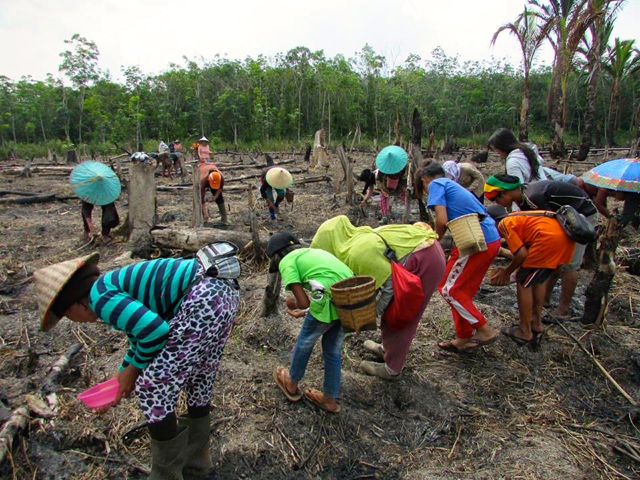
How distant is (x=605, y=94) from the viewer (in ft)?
95.2

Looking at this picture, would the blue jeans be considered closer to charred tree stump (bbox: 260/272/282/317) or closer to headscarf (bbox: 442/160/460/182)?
charred tree stump (bbox: 260/272/282/317)

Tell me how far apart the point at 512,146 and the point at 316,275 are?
2.97 metres

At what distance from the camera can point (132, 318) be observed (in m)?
1.76

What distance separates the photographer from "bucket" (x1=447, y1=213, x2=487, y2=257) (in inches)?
122

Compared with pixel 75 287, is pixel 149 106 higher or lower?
higher

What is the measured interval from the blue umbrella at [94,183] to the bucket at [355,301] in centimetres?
472

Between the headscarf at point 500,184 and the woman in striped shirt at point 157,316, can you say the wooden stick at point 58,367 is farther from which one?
the headscarf at point 500,184

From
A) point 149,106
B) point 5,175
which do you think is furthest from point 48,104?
point 5,175

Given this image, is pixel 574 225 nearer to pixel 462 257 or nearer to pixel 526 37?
pixel 462 257

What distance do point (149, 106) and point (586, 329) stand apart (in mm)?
34600

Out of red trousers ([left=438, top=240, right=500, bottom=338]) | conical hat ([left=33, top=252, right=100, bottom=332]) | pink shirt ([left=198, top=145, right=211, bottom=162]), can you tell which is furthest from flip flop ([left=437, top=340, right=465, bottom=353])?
pink shirt ([left=198, top=145, right=211, bottom=162])

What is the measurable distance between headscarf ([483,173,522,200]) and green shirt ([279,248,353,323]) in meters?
1.76

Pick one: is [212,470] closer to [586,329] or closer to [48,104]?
[586,329]

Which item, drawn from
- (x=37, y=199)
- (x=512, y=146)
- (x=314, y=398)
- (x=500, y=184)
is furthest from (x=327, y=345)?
(x=37, y=199)
